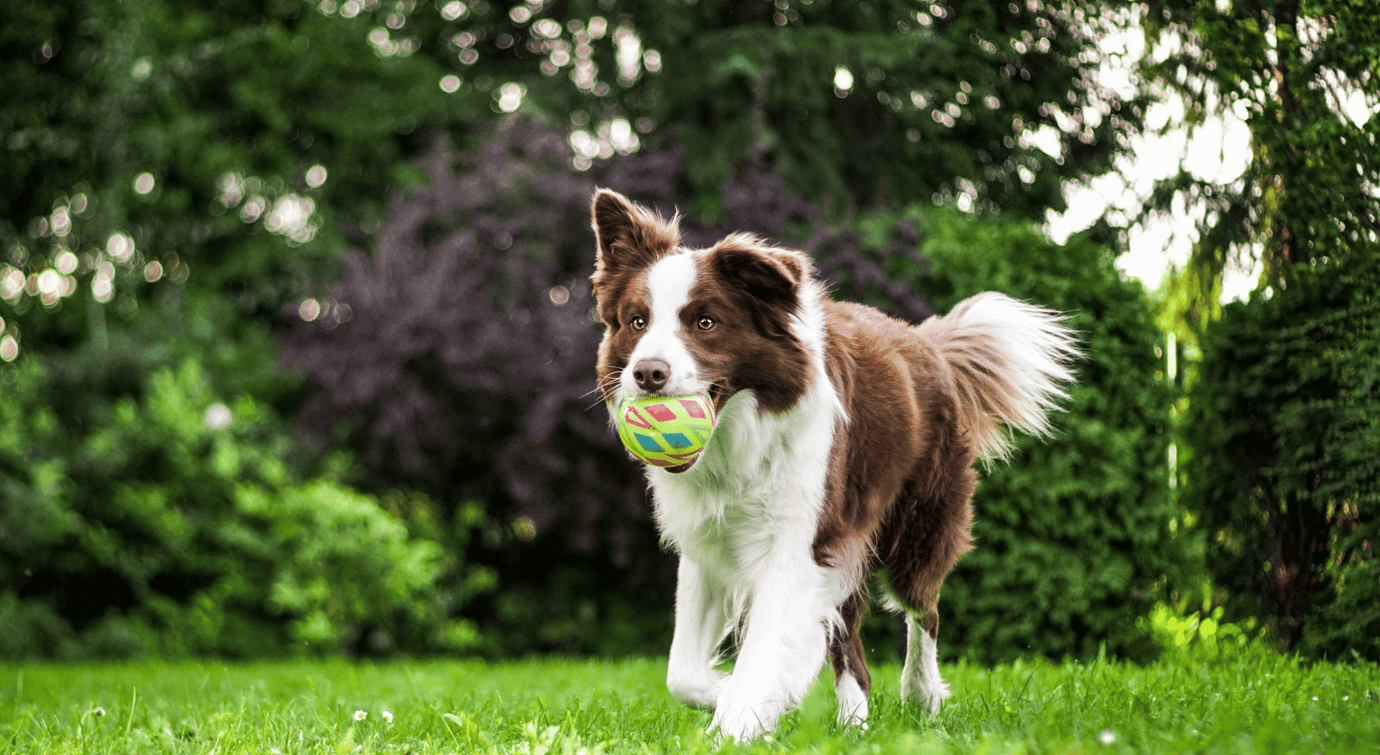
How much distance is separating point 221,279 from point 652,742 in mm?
10947

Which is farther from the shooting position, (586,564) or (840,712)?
(586,564)

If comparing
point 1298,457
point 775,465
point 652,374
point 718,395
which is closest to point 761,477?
point 775,465

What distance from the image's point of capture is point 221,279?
41.7 ft

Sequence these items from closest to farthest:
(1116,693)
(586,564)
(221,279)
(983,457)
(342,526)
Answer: (1116,693), (983,457), (342,526), (586,564), (221,279)

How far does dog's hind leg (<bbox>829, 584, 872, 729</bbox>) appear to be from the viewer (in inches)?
150

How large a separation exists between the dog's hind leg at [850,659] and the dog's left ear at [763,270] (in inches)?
46.1

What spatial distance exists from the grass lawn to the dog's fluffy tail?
1.08m

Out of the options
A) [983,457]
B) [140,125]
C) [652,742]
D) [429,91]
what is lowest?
[652,742]

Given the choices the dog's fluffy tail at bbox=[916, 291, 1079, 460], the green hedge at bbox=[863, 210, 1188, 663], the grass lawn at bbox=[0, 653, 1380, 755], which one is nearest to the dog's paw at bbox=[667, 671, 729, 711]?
the grass lawn at bbox=[0, 653, 1380, 755]

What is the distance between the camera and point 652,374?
320 cm

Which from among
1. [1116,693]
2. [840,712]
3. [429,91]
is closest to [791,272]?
[840,712]

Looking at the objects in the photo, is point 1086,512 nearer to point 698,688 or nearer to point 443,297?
point 698,688

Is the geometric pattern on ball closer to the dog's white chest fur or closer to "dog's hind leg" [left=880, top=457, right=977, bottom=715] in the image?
the dog's white chest fur

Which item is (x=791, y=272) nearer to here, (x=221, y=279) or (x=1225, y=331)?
(x=1225, y=331)
